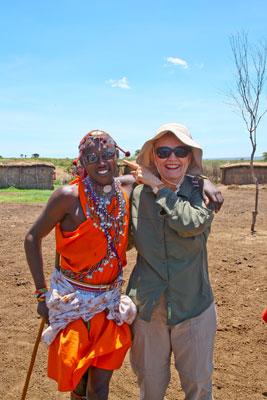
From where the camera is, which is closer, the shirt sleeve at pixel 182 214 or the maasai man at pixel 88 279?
the shirt sleeve at pixel 182 214

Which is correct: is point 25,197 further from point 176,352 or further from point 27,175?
point 176,352

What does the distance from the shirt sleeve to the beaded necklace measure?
28 centimetres

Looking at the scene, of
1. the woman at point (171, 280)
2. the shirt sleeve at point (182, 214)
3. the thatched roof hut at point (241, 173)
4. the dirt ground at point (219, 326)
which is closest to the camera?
the shirt sleeve at point (182, 214)

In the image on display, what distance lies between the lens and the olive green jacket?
1902 mm

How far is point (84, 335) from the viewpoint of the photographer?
1.95 m

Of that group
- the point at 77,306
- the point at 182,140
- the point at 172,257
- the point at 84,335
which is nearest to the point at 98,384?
the point at 84,335

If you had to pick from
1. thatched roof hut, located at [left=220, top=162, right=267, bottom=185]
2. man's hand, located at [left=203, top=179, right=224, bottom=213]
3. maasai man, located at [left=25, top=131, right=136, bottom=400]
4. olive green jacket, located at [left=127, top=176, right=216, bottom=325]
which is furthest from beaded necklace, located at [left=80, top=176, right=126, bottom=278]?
thatched roof hut, located at [left=220, top=162, right=267, bottom=185]

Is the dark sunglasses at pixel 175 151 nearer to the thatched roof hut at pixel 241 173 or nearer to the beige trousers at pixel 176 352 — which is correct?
the beige trousers at pixel 176 352

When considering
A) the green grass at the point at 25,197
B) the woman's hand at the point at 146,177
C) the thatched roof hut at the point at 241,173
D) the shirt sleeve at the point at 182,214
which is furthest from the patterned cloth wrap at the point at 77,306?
the thatched roof hut at the point at 241,173

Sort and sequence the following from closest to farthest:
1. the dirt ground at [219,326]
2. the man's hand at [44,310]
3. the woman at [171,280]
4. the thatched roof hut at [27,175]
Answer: the woman at [171,280] < the man's hand at [44,310] < the dirt ground at [219,326] < the thatched roof hut at [27,175]

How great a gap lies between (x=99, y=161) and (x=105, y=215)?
0.32 meters

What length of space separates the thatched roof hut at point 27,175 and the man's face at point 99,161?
74.5 feet

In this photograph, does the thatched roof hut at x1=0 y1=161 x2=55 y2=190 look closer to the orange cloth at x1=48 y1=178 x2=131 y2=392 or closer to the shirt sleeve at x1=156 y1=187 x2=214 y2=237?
the orange cloth at x1=48 y1=178 x2=131 y2=392

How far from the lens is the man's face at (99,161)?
204 centimetres
